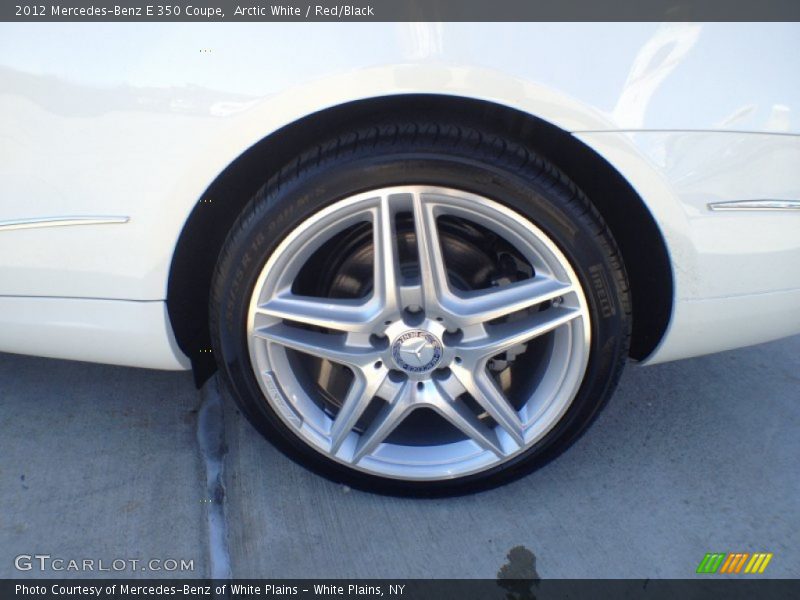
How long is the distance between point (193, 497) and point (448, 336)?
2.88ft

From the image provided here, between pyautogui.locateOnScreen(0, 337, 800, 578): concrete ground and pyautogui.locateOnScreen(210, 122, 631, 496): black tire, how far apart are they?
447mm

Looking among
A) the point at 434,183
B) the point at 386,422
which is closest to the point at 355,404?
the point at 386,422

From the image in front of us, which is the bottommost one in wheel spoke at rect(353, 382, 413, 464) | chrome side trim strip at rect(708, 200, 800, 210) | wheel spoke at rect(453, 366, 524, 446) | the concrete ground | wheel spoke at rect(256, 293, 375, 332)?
the concrete ground

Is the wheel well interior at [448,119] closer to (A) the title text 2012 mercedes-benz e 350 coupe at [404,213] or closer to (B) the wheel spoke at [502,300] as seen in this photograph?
(A) the title text 2012 mercedes-benz e 350 coupe at [404,213]

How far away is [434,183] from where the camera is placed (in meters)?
1.52

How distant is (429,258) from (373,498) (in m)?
0.76

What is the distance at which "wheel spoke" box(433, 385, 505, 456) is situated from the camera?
1778mm

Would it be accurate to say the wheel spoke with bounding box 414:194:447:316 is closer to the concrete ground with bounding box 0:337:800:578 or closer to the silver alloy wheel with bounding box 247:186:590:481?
the silver alloy wheel with bounding box 247:186:590:481

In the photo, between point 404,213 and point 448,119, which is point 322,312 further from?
point 448,119

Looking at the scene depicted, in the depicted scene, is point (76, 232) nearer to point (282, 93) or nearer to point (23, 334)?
point (23, 334)

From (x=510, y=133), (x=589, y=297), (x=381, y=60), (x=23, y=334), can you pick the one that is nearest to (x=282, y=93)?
(x=381, y=60)

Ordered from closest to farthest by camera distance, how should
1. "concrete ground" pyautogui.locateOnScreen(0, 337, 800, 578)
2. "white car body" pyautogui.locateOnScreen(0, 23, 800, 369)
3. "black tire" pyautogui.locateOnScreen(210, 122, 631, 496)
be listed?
"white car body" pyautogui.locateOnScreen(0, 23, 800, 369) < "black tire" pyautogui.locateOnScreen(210, 122, 631, 496) < "concrete ground" pyautogui.locateOnScreen(0, 337, 800, 578)

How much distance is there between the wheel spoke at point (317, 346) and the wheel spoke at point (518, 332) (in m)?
0.26

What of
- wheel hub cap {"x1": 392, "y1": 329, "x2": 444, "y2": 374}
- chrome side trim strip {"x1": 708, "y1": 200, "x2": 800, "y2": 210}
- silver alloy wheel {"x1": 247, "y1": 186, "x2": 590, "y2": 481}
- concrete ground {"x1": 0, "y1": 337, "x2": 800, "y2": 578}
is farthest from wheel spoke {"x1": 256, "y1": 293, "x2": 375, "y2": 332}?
chrome side trim strip {"x1": 708, "y1": 200, "x2": 800, "y2": 210}
